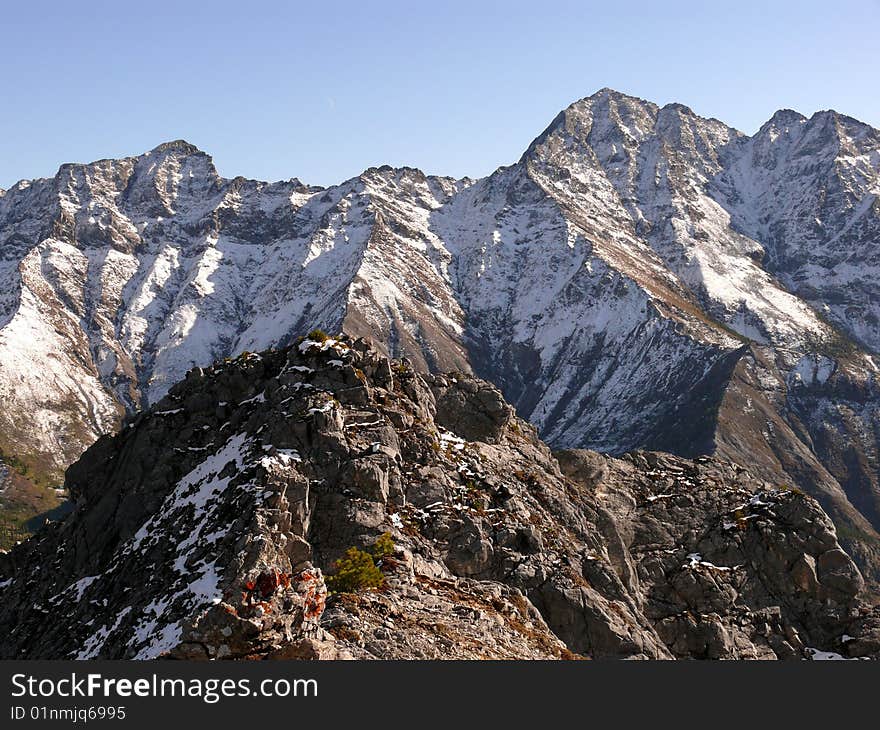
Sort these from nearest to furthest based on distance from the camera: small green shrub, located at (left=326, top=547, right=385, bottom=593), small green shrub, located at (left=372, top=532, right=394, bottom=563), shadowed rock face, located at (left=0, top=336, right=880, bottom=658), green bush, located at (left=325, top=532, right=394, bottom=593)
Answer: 1. shadowed rock face, located at (left=0, top=336, right=880, bottom=658)
2. small green shrub, located at (left=326, top=547, right=385, bottom=593)
3. green bush, located at (left=325, top=532, right=394, bottom=593)
4. small green shrub, located at (left=372, top=532, right=394, bottom=563)

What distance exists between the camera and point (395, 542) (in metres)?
74.1

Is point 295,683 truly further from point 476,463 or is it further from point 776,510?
point 776,510

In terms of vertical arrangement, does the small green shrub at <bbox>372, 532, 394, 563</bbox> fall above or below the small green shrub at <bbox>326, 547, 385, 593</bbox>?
above

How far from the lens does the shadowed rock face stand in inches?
2389

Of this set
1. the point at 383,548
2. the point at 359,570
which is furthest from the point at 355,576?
the point at 383,548

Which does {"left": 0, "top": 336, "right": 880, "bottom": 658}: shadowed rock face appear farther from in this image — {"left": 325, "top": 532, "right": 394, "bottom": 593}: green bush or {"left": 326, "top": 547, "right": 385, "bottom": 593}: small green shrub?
{"left": 326, "top": 547, "right": 385, "bottom": 593}: small green shrub

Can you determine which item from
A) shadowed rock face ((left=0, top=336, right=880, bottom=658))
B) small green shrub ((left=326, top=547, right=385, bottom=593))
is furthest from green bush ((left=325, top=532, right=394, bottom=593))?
shadowed rock face ((left=0, top=336, right=880, bottom=658))

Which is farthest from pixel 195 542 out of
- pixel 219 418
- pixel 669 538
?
pixel 669 538

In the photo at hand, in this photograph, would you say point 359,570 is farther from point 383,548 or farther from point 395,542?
point 395,542

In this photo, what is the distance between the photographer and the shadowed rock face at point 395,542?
199 ft

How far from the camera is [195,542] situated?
239 ft

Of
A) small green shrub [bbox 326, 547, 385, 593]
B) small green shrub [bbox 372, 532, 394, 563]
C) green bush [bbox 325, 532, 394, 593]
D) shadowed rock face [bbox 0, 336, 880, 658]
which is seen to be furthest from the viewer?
small green shrub [bbox 372, 532, 394, 563]

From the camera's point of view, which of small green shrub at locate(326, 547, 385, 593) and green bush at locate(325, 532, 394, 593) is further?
green bush at locate(325, 532, 394, 593)

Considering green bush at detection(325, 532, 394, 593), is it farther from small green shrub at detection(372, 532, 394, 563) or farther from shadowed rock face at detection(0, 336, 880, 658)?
shadowed rock face at detection(0, 336, 880, 658)
